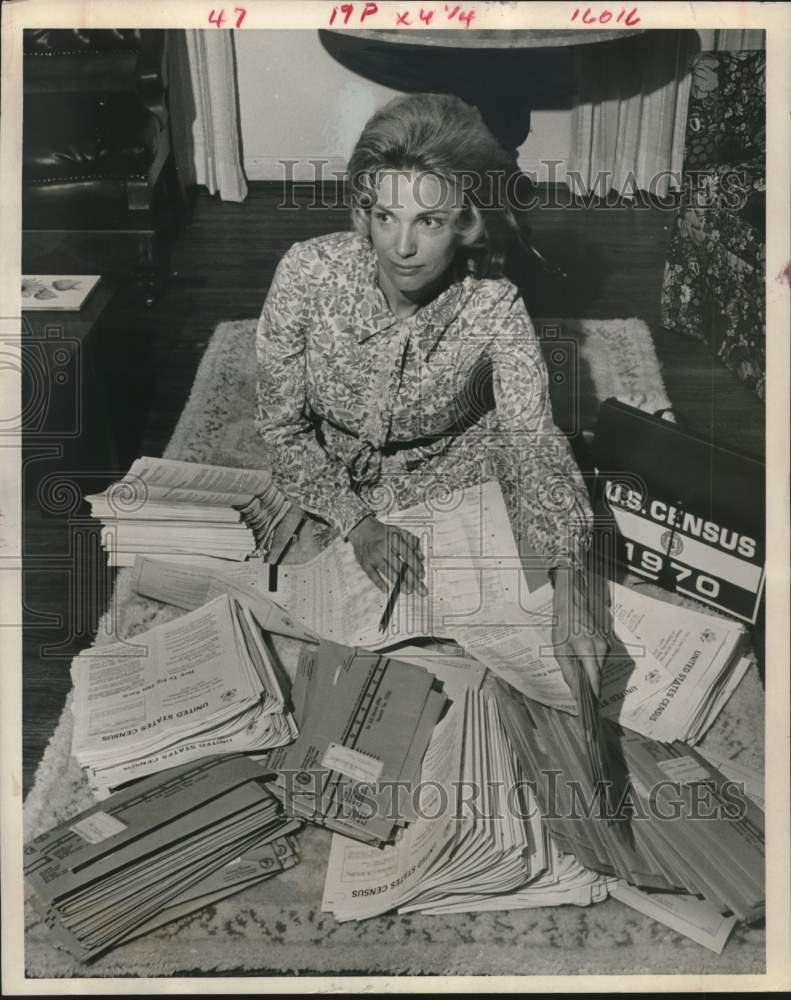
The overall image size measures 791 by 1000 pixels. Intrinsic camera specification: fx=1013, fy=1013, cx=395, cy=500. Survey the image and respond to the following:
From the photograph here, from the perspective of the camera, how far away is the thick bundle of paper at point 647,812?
1.25m

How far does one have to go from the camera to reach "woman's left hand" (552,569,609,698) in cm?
133

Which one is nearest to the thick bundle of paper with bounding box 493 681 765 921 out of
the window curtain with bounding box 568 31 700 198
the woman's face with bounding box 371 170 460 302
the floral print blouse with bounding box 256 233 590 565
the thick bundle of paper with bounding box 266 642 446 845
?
the thick bundle of paper with bounding box 266 642 446 845

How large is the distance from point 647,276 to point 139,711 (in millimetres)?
924

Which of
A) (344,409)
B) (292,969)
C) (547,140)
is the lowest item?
(292,969)

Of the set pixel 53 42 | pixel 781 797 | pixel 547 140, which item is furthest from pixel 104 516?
pixel 781 797

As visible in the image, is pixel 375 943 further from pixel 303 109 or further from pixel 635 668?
pixel 303 109

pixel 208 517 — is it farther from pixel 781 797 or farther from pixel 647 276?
pixel 781 797

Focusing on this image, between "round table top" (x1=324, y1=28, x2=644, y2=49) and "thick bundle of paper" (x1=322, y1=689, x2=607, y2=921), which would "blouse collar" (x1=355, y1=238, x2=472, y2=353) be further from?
"thick bundle of paper" (x1=322, y1=689, x2=607, y2=921)

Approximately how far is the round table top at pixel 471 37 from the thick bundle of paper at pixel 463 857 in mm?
891

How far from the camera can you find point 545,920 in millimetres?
1241

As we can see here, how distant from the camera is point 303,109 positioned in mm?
1278

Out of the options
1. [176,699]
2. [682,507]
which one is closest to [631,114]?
[682,507]
